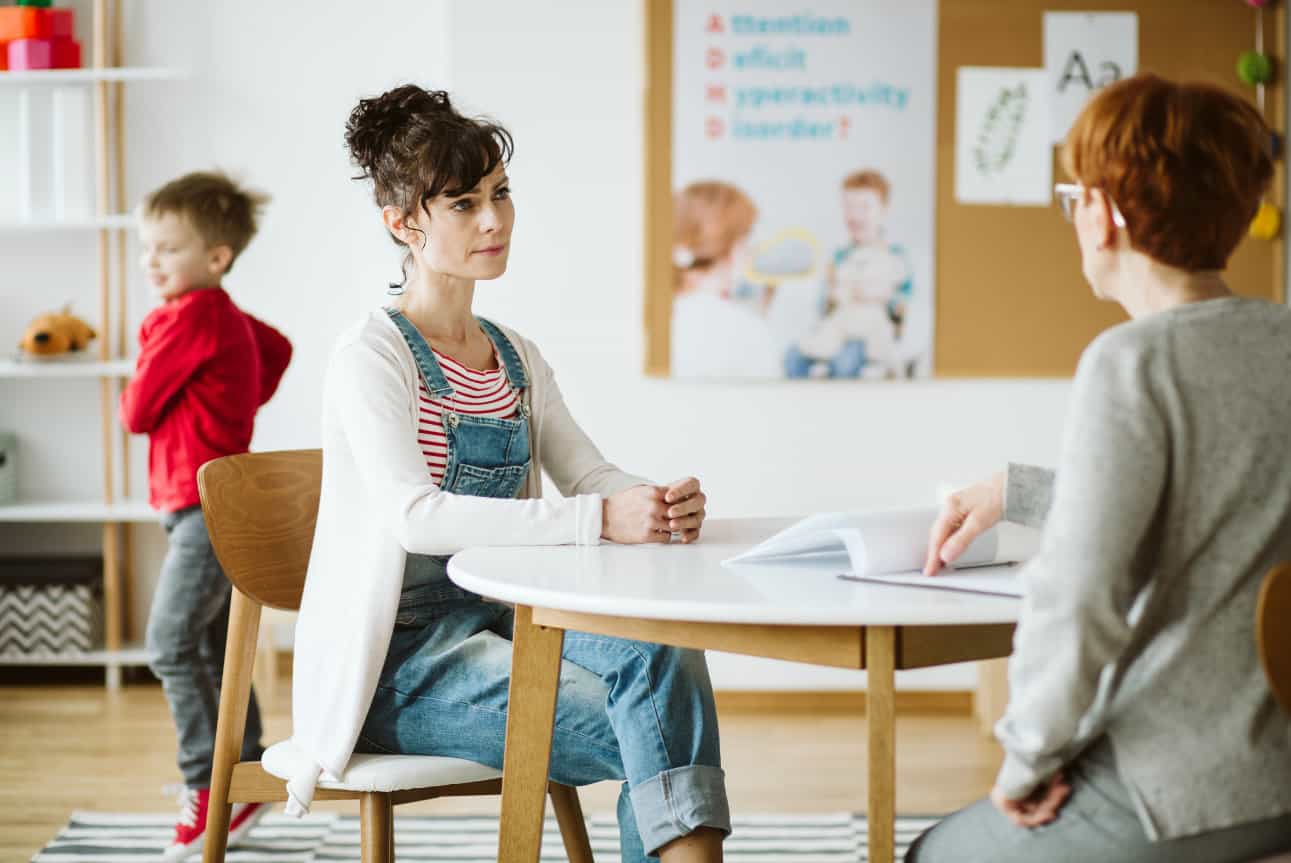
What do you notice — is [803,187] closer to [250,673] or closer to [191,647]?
[191,647]

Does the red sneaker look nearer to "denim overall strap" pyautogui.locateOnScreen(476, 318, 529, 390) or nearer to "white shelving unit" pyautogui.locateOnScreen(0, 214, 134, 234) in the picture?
"denim overall strap" pyautogui.locateOnScreen(476, 318, 529, 390)

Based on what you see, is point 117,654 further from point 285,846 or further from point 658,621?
point 658,621

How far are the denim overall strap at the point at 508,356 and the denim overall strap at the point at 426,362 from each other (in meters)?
0.13

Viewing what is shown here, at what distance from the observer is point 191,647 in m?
2.72

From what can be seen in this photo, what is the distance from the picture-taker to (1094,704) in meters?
1.12

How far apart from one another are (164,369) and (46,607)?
137cm

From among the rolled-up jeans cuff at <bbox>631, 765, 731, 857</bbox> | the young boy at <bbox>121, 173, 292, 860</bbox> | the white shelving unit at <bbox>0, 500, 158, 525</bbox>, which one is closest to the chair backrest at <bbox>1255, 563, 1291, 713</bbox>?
the rolled-up jeans cuff at <bbox>631, 765, 731, 857</bbox>

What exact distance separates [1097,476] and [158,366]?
7.32 feet

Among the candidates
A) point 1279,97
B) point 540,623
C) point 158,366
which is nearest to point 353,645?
point 540,623

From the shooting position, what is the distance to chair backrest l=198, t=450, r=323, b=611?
1807 mm

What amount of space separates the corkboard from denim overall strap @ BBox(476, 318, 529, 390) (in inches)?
63.5

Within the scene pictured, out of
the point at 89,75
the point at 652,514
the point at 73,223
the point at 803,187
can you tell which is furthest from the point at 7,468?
the point at 652,514

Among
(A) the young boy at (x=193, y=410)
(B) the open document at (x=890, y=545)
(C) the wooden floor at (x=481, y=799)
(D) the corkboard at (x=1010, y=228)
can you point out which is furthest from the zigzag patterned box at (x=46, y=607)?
(B) the open document at (x=890, y=545)

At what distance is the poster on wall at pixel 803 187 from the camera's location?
11.6ft
